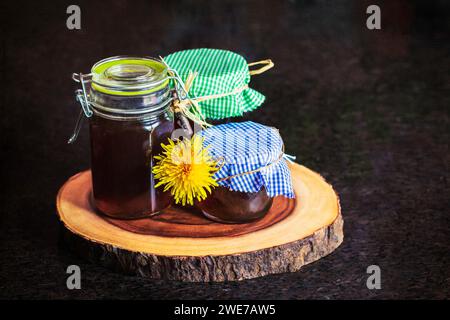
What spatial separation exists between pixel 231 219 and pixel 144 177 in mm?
138

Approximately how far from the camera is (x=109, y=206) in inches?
49.6

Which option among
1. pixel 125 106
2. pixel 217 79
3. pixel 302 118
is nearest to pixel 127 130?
pixel 125 106

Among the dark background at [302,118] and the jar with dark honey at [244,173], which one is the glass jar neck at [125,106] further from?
the dark background at [302,118]

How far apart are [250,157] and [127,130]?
17 cm

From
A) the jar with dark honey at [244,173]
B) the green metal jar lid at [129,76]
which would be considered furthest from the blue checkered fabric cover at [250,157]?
the green metal jar lid at [129,76]

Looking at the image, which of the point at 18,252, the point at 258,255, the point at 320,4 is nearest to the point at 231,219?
the point at 258,255

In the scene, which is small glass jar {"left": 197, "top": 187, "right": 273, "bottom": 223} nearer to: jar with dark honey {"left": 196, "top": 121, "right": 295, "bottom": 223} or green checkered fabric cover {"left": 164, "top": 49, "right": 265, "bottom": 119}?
jar with dark honey {"left": 196, "top": 121, "right": 295, "bottom": 223}

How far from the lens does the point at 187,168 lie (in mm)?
1203

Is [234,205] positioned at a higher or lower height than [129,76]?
lower

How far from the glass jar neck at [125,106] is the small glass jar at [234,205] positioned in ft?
0.48

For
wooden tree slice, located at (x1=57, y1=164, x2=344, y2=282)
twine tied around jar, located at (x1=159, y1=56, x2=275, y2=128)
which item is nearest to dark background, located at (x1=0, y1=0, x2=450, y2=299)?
wooden tree slice, located at (x1=57, y1=164, x2=344, y2=282)

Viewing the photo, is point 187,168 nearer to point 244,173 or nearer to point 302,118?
point 244,173

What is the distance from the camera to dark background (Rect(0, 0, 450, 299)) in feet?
4.10

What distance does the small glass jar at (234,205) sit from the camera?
125cm
